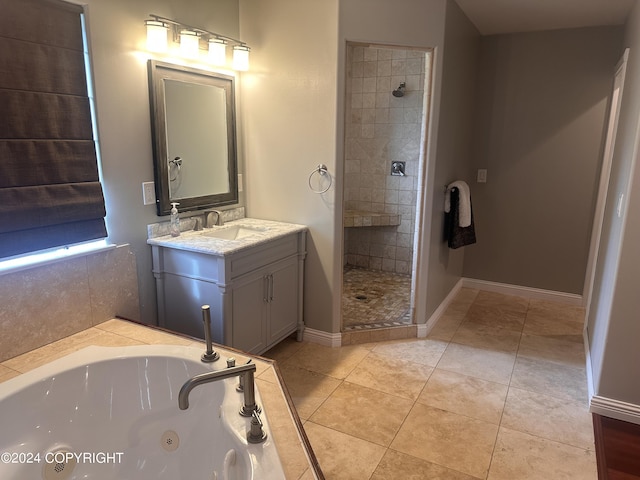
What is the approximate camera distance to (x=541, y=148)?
3.96 meters

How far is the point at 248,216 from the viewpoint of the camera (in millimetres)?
3330

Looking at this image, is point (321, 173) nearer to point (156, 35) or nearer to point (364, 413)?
point (156, 35)

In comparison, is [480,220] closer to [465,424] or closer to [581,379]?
[581,379]

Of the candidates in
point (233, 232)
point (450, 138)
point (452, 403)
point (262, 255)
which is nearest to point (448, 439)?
point (452, 403)

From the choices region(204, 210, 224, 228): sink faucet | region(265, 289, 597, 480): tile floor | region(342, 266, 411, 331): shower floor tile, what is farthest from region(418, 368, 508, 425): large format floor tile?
region(204, 210, 224, 228): sink faucet

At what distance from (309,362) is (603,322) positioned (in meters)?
1.75

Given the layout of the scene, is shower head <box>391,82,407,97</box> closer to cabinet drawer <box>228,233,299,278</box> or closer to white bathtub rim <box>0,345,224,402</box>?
cabinet drawer <box>228,233,299,278</box>

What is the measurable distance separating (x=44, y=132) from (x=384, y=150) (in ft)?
10.4

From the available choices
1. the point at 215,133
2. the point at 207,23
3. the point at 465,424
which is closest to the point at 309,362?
the point at 465,424

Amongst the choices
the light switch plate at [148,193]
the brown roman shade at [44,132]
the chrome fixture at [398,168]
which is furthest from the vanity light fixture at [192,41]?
the chrome fixture at [398,168]

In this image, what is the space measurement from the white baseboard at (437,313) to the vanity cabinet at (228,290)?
113 cm

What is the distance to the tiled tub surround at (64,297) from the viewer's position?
194cm

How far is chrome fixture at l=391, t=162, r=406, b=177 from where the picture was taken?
4.44 metres

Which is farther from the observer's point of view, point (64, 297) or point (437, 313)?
point (437, 313)
